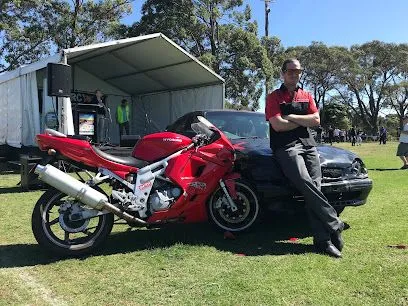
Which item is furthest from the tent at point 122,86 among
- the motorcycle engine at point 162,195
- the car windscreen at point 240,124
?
the motorcycle engine at point 162,195

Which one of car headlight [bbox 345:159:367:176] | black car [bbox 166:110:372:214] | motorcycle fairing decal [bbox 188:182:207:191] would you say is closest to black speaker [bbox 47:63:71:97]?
black car [bbox 166:110:372:214]

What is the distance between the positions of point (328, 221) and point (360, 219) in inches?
68.2

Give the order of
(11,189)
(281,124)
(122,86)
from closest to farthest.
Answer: (281,124)
(11,189)
(122,86)

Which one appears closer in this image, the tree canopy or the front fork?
the front fork

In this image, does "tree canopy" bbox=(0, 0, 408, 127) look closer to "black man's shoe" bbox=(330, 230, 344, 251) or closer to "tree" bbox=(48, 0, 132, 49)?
"tree" bbox=(48, 0, 132, 49)

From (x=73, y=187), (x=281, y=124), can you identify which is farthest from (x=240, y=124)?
(x=73, y=187)

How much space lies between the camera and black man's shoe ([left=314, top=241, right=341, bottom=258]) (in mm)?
4526

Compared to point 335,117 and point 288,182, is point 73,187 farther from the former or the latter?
point 335,117

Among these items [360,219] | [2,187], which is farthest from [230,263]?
[2,187]

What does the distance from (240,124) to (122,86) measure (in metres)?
14.1

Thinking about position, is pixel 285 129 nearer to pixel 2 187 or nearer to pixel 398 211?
pixel 398 211

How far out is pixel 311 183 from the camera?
475 centimetres

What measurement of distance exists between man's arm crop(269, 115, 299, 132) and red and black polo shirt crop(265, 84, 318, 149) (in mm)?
53

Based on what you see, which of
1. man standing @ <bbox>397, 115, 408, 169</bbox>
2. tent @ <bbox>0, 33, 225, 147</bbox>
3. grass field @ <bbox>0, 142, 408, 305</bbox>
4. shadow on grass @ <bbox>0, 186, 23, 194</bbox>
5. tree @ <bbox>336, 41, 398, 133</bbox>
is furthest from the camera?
tree @ <bbox>336, 41, 398, 133</bbox>
